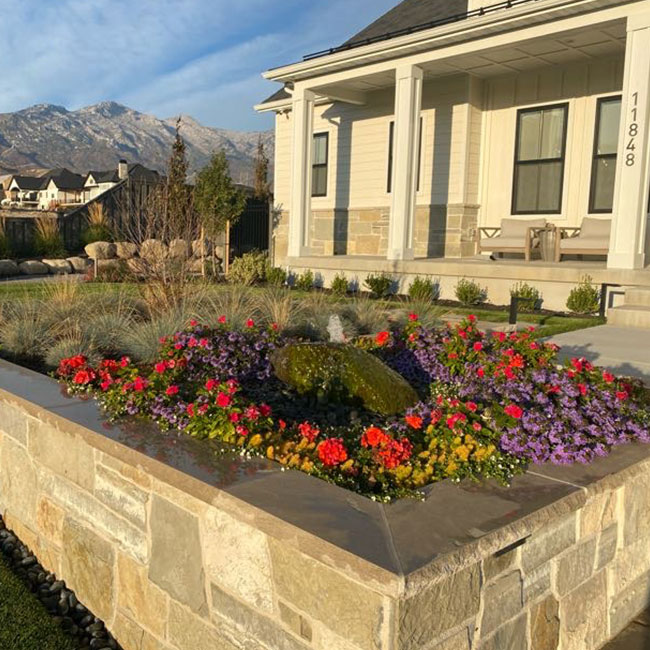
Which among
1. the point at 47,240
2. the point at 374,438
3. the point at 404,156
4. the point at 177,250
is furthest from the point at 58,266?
the point at 374,438

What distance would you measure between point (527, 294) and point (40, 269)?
36.8 feet

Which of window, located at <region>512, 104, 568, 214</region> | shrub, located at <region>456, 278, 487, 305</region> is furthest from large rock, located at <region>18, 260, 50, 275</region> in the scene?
window, located at <region>512, 104, 568, 214</region>

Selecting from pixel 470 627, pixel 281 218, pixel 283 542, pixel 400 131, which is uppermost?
pixel 400 131

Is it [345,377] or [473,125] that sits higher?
[473,125]

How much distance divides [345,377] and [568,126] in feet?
30.7

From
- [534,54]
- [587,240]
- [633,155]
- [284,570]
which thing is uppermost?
[534,54]

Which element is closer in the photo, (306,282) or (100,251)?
(306,282)

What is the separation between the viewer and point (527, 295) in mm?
9125

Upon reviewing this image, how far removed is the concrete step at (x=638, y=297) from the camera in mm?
8164

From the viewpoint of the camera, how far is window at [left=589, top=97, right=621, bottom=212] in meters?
10.8

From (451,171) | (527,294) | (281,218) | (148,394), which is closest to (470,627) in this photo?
(148,394)

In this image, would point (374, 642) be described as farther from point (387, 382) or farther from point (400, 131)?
point (400, 131)

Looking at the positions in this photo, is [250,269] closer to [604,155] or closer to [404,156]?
[404,156]

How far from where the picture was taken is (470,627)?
196 centimetres
